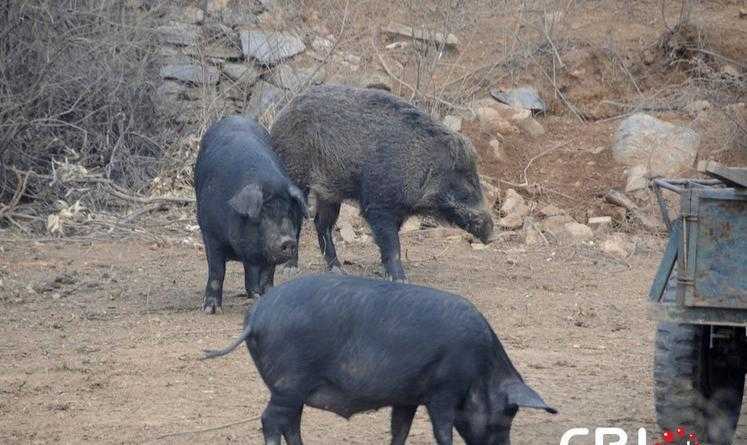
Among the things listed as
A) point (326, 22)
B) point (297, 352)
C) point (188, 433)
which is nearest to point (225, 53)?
point (326, 22)

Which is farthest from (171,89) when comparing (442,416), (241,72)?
(442,416)

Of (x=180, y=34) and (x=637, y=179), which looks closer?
(x=637, y=179)

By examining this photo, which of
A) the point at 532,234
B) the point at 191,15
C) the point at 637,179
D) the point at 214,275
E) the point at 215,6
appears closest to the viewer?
the point at 214,275

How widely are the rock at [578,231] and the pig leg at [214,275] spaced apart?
170 inches

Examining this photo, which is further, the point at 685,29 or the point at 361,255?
the point at 685,29

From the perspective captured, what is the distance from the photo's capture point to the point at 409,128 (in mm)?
10203

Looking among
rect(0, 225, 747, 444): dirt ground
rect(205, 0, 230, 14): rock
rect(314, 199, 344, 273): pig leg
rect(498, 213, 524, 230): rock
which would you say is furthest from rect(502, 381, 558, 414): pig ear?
rect(205, 0, 230, 14): rock

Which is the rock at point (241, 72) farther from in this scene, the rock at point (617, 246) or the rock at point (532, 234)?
the rock at point (617, 246)

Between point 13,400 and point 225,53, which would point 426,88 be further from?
point 13,400

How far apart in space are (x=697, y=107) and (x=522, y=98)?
1.99 metres

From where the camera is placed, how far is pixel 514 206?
12.5 m

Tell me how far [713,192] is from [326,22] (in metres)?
11.3

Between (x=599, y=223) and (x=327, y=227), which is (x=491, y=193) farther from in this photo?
(x=327, y=227)

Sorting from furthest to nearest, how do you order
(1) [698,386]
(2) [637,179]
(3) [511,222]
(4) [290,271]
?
1. (2) [637,179]
2. (3) [511,222]
3. (4) [290,271]
4. (1) [698,386]
